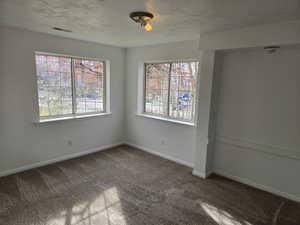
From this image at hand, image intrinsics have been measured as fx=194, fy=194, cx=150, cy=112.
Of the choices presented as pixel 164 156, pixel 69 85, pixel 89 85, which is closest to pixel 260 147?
pixel 164 156

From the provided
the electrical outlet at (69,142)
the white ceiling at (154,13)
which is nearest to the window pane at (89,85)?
the electrical outlet at (69,142)

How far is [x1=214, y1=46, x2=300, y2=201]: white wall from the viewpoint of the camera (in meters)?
2.71

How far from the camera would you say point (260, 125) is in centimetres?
300

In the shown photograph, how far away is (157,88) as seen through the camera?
14.5 ft

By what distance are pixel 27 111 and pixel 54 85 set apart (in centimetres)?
70

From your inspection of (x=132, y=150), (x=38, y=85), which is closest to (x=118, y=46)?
(x=38, y=85)

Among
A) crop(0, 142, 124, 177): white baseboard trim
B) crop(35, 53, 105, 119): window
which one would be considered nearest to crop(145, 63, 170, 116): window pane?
crop(35, 53, 105, 119): window

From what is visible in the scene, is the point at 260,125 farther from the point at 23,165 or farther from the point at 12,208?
the point at 23,165

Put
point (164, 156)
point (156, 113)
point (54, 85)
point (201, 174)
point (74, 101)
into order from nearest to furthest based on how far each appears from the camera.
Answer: point (201, 174) → point (54, 85) → point (74, 101) → point (164, 156) → point (156, 113)

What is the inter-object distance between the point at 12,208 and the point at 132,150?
2.59 metres

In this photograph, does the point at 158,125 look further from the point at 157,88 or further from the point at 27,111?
the point at 27,111

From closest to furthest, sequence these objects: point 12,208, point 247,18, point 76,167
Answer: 1. point 247,18
2. point 12,208
3. point 76,167

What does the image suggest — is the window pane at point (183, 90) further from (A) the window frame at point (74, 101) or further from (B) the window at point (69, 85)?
(B) the window at point (69, 85)

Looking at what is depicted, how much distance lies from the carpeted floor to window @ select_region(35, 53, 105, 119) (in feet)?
3.86
